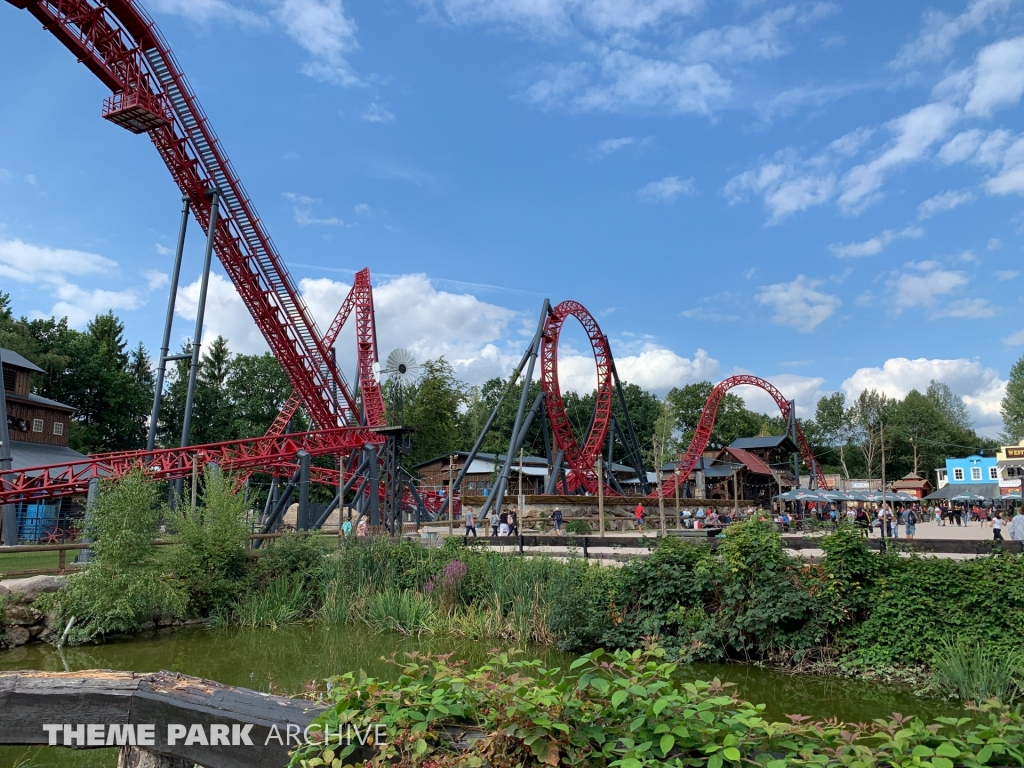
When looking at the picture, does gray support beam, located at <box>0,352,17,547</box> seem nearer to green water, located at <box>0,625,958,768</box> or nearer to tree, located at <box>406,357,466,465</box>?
green water, located at <box>0,625,958,768</box>

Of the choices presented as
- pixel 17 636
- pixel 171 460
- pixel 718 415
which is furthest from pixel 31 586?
pixel 718 415

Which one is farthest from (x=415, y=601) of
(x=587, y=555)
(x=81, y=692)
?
(x=81, y=692)

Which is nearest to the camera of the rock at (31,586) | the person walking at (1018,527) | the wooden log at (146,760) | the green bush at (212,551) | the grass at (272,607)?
the wooden log at (146,760)

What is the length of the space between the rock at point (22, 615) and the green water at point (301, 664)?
1.69ft

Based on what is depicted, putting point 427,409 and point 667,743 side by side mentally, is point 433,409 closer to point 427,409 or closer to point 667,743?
point 427,409

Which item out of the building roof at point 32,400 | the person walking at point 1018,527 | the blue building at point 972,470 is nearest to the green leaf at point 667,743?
the person walking at point 1018,527

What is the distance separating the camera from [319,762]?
2152 millimetres

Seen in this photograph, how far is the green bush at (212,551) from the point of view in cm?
1394

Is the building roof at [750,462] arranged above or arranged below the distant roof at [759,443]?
below

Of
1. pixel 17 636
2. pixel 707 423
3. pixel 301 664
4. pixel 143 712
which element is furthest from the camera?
pixel 707 423

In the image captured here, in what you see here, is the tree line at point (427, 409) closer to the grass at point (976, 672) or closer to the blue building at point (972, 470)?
the blue building at point (972, 470)

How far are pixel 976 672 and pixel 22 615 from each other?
1386 cm

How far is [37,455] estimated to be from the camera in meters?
29.4

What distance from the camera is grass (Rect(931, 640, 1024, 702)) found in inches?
306
